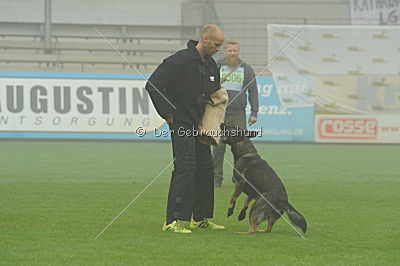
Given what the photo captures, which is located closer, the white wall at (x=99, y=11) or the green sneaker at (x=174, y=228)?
the green sneaker at (x=174, y=228)

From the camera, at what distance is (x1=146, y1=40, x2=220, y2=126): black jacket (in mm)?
7031

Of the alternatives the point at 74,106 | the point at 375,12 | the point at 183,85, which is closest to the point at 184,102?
the point at 183,85

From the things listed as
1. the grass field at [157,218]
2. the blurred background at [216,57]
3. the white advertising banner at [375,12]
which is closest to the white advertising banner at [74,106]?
the blurred background at [216,57]

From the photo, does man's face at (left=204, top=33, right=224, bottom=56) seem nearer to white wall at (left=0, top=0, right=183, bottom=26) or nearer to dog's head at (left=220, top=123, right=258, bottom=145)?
dog's head at (left=220, top=123, right=258, bottom=145)

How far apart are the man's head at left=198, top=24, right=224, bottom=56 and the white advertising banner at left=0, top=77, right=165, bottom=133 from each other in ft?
48.1

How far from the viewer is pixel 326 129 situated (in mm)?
22312

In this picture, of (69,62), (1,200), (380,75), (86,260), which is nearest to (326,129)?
(380,75)

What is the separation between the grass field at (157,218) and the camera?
5.88 meters

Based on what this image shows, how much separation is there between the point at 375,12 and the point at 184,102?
1917cm

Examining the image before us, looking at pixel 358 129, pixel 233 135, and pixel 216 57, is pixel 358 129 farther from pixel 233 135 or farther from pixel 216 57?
pixel 233 135

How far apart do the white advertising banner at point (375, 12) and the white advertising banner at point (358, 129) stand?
12.2 ft

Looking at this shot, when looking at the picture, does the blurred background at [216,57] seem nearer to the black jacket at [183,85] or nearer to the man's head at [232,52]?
the man's head at [232,52]

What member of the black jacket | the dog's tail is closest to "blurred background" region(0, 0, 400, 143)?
the black jacket

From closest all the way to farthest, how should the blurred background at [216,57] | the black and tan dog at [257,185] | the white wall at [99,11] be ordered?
1. the black and tan dog at [257,185]
2. the blurred background at [216,57]
3. the white wall at [99,11]
